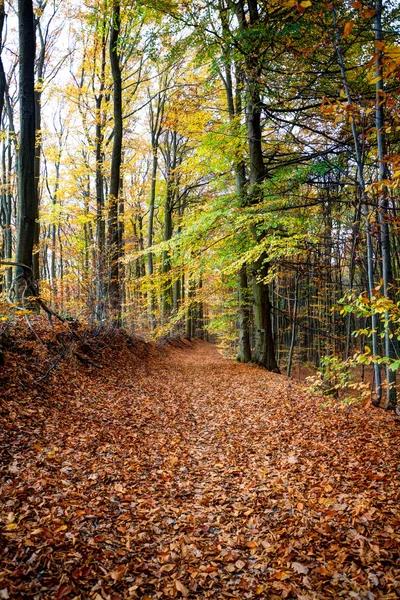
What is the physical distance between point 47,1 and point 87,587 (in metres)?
17.4

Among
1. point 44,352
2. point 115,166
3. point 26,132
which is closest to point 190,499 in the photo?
point 44,352

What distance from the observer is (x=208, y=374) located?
977 centimetres

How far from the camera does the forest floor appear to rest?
7.45 ft

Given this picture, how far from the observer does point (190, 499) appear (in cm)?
334

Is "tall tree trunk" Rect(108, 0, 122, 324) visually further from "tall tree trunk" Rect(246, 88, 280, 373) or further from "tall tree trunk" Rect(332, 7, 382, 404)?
"tall tree trunk" Rect(332, 7, 382, 404)

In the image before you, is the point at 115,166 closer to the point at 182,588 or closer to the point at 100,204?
the point at 100,204

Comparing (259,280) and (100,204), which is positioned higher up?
(100,204)

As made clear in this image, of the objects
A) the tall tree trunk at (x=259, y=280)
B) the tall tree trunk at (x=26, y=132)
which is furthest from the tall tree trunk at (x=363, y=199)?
the tall tree trunk at (x=26, y=132)

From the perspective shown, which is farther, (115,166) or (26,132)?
(115,166)

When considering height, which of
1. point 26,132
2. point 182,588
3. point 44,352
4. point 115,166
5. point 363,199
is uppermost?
point 115,166

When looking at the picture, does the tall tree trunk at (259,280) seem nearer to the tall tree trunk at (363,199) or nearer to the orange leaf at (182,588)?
the tall tree trunk at (363,199)

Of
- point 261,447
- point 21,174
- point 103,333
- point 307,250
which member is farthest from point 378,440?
point 21,174

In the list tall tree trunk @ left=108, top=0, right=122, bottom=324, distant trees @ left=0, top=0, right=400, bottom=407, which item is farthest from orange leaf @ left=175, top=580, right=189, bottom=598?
tall tree trunk @ left=108, top=0, right=122, bottom=324

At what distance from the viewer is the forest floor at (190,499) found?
227 cm
